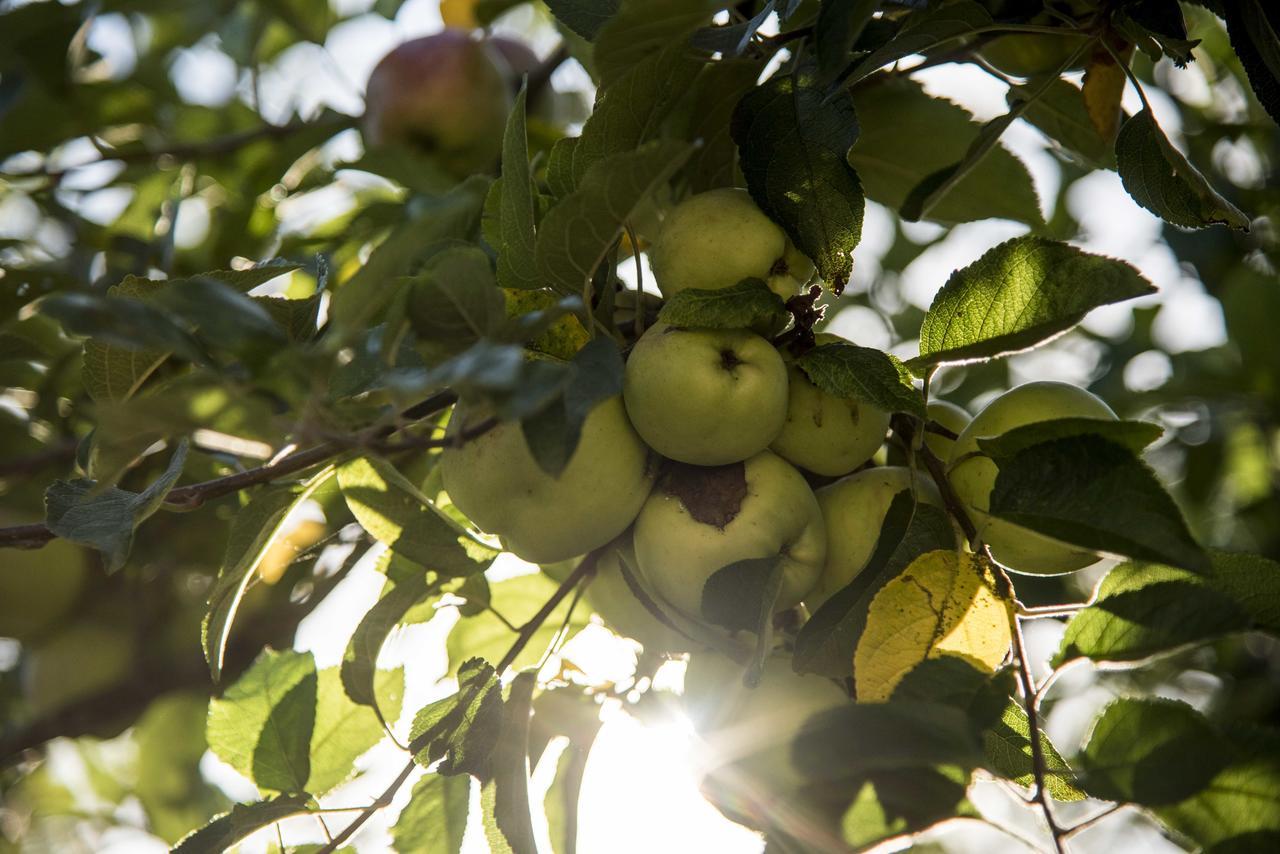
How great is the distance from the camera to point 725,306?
2.68ft

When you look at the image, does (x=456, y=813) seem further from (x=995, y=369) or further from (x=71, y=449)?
(x=995, y=369)

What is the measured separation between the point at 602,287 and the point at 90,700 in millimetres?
1335

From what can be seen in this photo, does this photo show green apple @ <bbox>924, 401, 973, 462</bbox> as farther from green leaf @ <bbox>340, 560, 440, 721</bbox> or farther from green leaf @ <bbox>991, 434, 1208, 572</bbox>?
green leaf @ <bbox>340, 560, 440, 721</bbox>

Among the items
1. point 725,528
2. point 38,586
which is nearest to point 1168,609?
point 725,528

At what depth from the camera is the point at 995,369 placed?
2082 mm

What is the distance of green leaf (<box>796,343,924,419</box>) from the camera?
795 mm

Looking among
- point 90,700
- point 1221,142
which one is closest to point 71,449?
point 90,700

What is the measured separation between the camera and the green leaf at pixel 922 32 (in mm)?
868

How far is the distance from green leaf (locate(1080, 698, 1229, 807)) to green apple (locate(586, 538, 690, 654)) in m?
0.39

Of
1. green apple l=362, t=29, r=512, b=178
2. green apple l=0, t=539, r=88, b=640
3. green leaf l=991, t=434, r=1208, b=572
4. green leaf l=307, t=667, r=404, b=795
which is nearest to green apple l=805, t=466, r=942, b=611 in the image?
green leaf l=991, t=434, r=1208, b=572

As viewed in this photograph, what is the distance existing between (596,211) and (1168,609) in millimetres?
491

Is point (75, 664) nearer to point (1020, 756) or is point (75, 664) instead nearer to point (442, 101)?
point (442, 101)

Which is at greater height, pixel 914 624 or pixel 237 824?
pixel 914 624

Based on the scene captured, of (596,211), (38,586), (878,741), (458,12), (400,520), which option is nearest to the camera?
(878,741)
